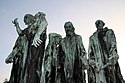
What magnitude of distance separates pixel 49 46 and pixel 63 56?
75 cm

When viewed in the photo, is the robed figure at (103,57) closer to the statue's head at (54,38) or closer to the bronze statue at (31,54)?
the statue's head at (54,38)

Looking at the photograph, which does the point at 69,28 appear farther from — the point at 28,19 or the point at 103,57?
the point at 28,19

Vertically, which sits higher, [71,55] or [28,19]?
[28,19]

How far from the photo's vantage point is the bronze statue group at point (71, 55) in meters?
6.66

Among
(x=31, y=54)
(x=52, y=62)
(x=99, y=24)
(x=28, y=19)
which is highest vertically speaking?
(x=99, y=24)

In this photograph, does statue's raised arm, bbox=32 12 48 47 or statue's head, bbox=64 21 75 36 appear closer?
statue's raised arm, bbox=32 12 48 47

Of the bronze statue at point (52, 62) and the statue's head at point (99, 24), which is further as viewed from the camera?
the statue's head at point (99, 24)

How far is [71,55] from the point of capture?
852 cm

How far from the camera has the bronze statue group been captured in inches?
262

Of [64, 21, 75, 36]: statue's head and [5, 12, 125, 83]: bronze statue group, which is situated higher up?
[64, 21, 75, 36]: statue's head

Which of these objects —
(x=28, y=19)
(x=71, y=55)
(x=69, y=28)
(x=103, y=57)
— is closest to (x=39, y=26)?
(x=28, y=19)

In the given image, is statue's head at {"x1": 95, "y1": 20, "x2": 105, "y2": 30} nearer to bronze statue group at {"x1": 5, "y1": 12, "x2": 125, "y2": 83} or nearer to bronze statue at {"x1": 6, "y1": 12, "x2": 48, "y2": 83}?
bronze statue group at {"x1": 5, "y1": 12, "x2": 125, "y2": 83}

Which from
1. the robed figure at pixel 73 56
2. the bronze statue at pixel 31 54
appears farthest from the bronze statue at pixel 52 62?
the bronze statue at pixel 31 54

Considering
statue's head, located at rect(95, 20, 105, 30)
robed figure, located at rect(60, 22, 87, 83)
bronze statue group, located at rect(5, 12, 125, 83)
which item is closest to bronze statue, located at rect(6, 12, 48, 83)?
bronze statue group, located at rect(5, 12, 125, 83)
